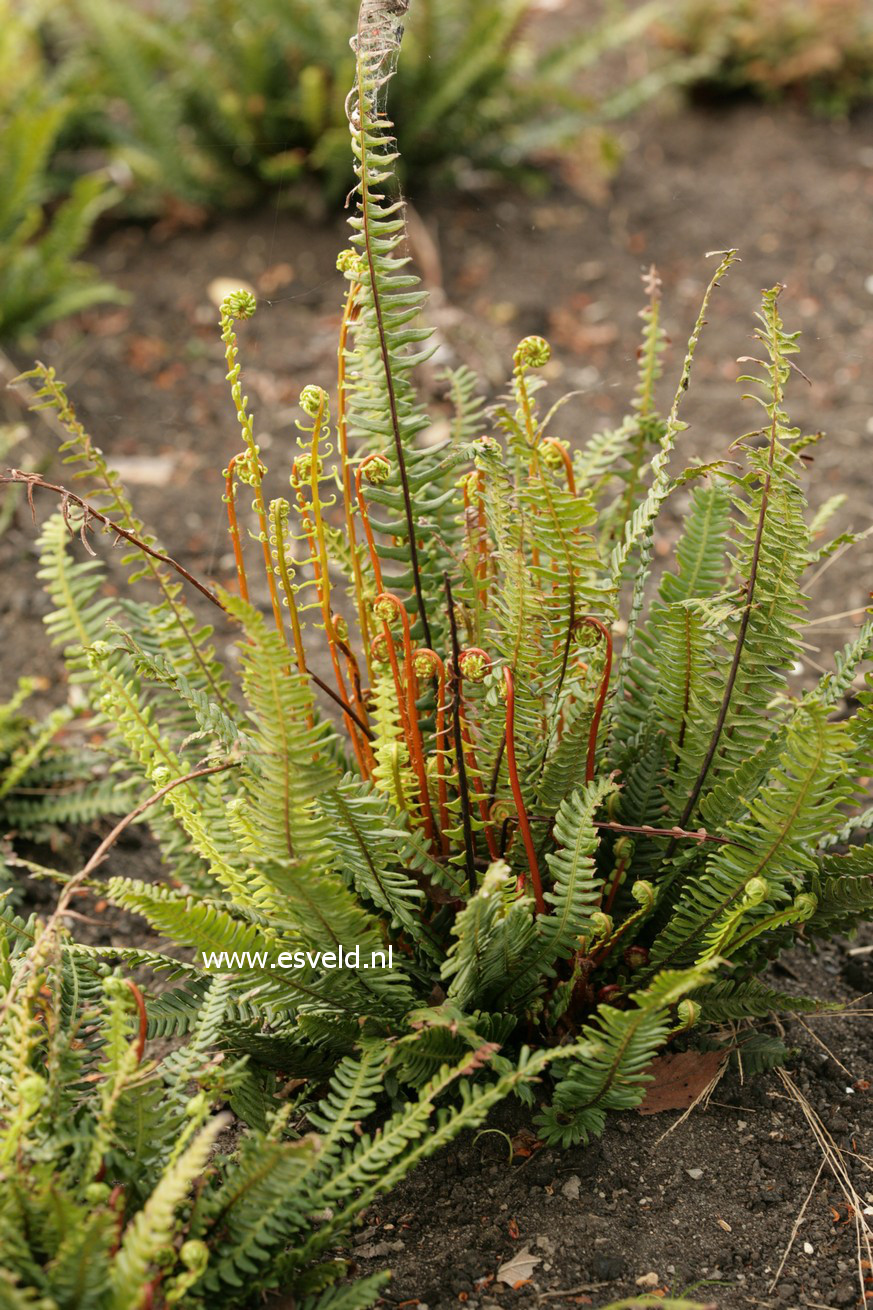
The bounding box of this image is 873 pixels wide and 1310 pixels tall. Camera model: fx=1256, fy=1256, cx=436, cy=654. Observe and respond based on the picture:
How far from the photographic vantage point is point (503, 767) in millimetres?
1732

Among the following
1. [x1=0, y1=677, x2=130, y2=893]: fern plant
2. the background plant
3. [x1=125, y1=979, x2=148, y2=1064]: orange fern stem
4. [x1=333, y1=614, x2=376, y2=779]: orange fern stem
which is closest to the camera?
[x1=125, y1=979, x2=148, y2=1064]: orange fern stem

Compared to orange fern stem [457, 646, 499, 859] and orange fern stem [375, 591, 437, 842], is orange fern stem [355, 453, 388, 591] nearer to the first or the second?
orange fern stem [375, 591, 437, 842]

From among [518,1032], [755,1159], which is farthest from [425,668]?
[755,1159]

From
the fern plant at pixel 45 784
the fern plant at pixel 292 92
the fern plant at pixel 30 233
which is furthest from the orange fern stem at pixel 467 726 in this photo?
the fern plant at pixel 292 92

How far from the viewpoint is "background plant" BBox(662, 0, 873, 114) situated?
468 centimetres

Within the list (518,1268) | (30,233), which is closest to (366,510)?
(518,1268)

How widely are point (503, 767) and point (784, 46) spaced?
162 inches

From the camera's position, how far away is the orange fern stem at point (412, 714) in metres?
1.59

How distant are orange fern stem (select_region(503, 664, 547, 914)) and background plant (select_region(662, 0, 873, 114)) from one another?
3943mm

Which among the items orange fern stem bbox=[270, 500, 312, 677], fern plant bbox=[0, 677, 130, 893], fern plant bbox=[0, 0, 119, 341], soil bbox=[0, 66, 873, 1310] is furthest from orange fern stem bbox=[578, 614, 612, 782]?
fern plant bbox=[0, 0, 119, 341]

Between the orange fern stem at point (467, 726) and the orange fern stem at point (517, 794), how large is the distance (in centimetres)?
A: 3

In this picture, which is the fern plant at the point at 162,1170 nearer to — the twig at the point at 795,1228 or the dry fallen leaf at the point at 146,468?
the twig at the point at 795,1228

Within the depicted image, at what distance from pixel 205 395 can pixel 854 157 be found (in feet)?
8.57

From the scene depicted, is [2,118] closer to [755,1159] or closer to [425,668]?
[425,668]
